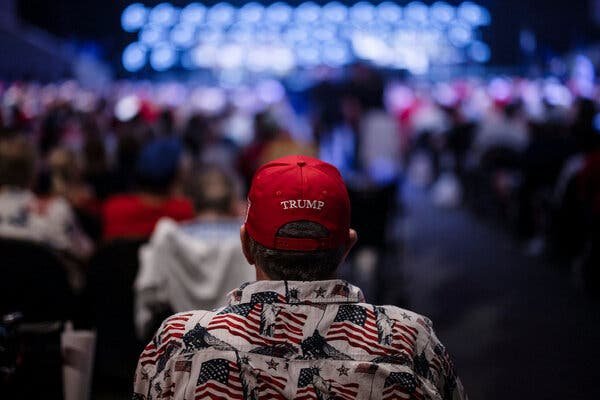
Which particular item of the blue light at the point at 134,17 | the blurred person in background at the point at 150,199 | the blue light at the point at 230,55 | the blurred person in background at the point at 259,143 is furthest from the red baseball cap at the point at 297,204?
the blue light at the point at 230,55

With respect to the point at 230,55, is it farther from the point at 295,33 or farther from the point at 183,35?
the point at 183,35

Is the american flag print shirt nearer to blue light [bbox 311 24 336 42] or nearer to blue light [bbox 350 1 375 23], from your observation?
blue light [bbox 350 1 375 23]

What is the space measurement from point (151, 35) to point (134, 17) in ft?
5.37

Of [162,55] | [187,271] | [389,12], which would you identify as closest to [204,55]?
[162,55]

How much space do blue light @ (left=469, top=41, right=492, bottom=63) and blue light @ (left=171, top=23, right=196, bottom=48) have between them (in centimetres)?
578

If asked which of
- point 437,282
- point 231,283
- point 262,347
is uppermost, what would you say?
point 262,347

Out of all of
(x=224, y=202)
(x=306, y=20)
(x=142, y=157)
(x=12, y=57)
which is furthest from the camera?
(x=306, y=20)

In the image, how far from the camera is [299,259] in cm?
149

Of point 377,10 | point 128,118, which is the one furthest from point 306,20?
point 128,118

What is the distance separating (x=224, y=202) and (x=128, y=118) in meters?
3.91

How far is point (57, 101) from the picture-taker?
41.8 feet

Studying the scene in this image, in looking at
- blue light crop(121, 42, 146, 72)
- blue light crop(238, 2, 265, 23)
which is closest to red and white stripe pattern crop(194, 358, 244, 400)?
blue light crop(121, 42, 146, 72)

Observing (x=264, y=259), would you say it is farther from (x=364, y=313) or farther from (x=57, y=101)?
(x=57, y=101)

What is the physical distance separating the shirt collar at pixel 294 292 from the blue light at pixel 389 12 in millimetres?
13771
